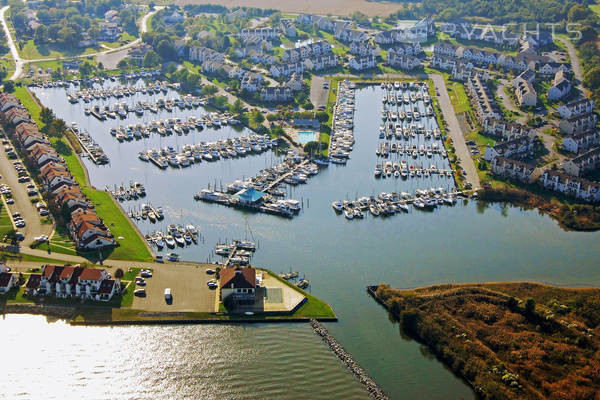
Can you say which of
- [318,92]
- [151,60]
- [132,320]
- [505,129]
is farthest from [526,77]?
[132,320]

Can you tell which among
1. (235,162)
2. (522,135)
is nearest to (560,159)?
(522,135)

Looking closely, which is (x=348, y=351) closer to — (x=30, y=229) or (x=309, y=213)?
(x=309, y=213)

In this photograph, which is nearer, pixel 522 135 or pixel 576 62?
pixel 522 135

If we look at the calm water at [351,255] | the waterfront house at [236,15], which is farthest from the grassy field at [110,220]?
the waterfront house at [236,15]

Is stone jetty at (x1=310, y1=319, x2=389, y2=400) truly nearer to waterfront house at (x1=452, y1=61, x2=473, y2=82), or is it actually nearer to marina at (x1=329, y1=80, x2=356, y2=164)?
marina at (x1=329, y1=80, x2=356, y2=164)

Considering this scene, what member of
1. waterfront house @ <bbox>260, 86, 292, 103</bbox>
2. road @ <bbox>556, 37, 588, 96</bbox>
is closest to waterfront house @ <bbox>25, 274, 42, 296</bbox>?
waterfront house @ <bbox>260, 86, 292, 103</bbox>

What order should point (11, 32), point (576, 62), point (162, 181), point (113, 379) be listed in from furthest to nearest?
point (11, 32) < point (576, 62) < point (162, 181) < point (113, 379)
